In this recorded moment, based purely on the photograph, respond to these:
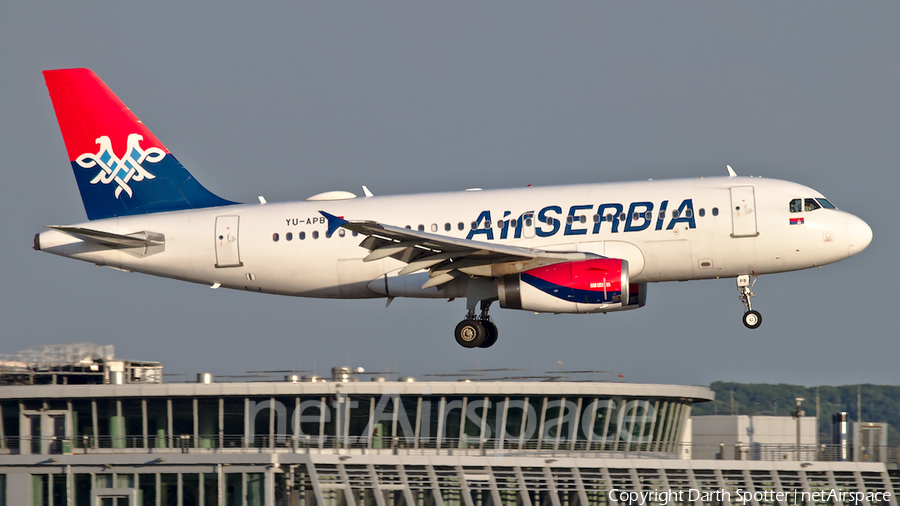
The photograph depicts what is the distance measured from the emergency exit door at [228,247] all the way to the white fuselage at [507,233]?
1.4 inches

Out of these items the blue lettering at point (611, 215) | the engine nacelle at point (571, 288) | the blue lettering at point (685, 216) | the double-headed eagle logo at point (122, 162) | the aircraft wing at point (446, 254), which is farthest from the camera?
the double-headed eagle logo at point (122, 162)

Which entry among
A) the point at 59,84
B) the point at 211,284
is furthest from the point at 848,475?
→ the point at 59,84

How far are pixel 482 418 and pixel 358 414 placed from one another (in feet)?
16.2

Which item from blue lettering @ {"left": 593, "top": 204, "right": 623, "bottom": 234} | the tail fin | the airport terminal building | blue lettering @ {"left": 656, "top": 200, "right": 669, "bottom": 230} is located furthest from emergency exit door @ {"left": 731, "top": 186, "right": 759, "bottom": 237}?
the tail fin

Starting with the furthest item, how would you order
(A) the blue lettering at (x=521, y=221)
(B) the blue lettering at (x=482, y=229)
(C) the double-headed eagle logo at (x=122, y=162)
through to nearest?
(C) the double-headed eagle logo at (x=122, y=162)
(B) the blue lettering at (x=482, y=229)
(A) the blue lettering at (x=521, y=221)

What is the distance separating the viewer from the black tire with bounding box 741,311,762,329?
38.6 meters

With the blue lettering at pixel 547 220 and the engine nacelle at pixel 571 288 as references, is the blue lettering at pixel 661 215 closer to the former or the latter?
the engine nacelle at pixel 571 288

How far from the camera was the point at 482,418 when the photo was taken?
146 feet

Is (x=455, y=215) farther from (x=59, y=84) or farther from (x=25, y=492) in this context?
(x=25, y=492)

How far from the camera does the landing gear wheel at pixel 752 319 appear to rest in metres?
38.6

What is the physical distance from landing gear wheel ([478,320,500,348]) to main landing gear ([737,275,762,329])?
8.86 m

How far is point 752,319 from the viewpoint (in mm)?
38688

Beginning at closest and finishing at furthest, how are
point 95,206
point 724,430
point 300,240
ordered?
point 300,240 → point 95,206 → point 724,430

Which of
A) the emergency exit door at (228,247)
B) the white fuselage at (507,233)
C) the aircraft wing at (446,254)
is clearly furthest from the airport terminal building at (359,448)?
the aircraft wing at (446,254)
